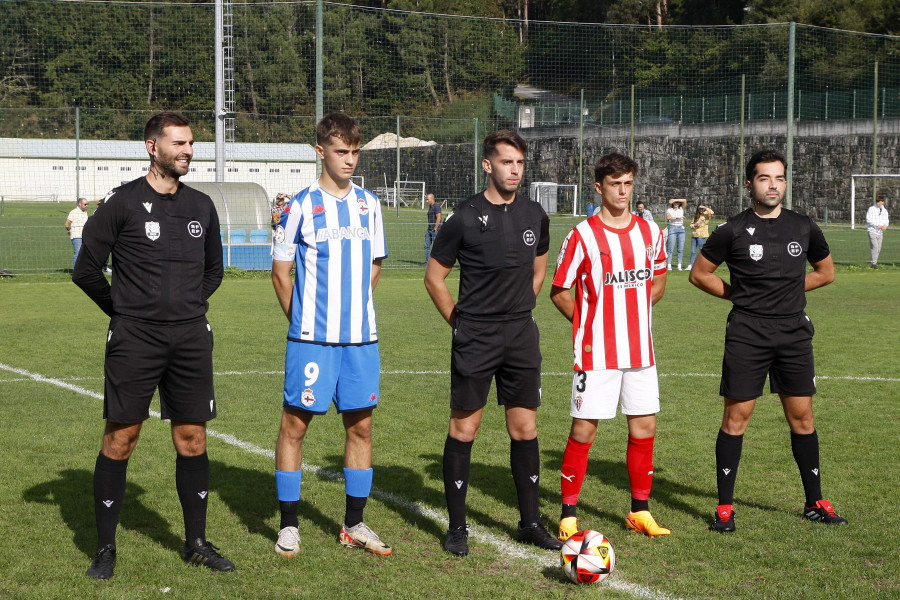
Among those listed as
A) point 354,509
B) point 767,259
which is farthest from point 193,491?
point 767,259

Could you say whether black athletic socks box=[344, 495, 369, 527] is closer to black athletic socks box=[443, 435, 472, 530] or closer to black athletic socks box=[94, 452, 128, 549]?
black athletic socks box=[443, 435, 472, 530]

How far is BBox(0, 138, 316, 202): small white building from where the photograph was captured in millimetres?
24125

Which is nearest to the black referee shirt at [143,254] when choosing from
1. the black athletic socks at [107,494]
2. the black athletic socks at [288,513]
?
the black athletic socks at [107,494]

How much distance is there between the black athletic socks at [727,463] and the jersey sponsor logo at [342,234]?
2.40 meters

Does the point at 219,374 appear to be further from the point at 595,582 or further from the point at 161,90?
the point at 161,90

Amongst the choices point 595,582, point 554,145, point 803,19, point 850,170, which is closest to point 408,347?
point 595,582

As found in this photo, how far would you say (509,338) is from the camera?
5.02m

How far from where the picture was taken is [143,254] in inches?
181

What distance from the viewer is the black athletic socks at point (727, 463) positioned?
5410 millimetres

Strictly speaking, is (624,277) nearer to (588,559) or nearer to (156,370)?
(588,559)

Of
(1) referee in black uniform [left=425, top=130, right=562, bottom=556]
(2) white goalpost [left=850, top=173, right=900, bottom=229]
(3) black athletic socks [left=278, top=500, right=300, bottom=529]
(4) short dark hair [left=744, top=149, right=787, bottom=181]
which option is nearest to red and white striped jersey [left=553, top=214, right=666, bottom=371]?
(1) referee in black uniform [left=425, top=130, right=562, bottom=556]

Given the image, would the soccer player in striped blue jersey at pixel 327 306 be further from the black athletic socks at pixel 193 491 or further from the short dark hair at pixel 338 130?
the black athletic socks at pixel 193 491

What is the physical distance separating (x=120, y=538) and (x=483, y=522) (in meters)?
2.02

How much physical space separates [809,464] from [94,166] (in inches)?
1060
